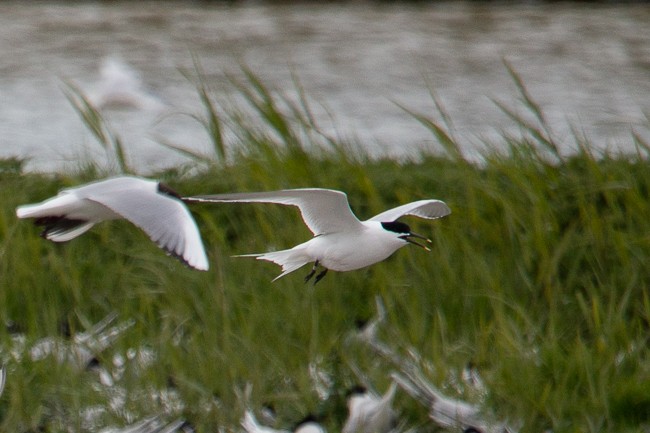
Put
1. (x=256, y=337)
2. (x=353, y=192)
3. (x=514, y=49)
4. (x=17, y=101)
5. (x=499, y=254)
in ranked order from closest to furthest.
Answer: (x=256, y=337), (x=499, y=254), (x=353, y=192), (x=17, y=101), (x=514, y=49)

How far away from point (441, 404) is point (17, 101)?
24.0 feet

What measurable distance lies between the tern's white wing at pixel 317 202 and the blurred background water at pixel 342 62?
4.21 meters

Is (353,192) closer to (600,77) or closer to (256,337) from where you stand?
(256,337)

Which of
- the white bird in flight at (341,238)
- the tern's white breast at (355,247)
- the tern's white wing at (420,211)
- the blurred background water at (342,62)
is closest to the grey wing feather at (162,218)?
the white bird in flight at (341,238)

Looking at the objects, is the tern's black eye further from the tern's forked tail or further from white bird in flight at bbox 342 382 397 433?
white bird in flight at bbox 342 382 397 433

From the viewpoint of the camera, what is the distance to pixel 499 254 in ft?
18.4

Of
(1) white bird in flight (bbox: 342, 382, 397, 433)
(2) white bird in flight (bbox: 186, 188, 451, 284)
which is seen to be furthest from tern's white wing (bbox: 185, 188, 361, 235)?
(1) white bird in flight (bbox: 342, 382, 397, 433)

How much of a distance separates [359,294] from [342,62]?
693 centimetres

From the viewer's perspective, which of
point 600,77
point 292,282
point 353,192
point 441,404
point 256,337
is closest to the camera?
point 441,404

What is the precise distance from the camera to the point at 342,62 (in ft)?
39.9

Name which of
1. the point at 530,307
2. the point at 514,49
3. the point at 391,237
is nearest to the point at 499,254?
the point at 530,307

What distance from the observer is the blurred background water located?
9719 millimetres

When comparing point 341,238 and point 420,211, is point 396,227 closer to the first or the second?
point 341,238

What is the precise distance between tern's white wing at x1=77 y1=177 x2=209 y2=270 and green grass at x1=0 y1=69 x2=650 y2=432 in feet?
1.68
